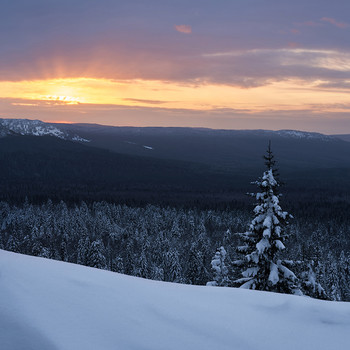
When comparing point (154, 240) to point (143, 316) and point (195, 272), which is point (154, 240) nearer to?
point (195, 272)

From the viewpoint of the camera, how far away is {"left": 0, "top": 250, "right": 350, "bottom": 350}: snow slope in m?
4.08

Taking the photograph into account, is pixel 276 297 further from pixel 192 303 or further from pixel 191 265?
pixel 191 265

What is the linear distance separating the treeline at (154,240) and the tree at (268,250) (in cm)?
3716

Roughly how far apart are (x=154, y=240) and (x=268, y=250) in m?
103

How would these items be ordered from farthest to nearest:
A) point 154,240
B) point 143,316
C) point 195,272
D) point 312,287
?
point 154,240, point 195,272, point 312,287, point 143,316

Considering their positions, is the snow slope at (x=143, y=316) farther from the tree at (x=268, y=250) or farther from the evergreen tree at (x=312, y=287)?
the evergreen tree at (x=312, y=287)

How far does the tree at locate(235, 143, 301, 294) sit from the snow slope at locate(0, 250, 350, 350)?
10760 millimetres

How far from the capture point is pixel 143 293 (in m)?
5.36

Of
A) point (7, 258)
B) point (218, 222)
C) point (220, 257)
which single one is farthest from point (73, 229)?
point (7, 258)

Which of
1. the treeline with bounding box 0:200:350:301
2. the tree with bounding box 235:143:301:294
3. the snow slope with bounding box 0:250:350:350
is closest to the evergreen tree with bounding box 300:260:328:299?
the tree with bounding box 235:143:301:294

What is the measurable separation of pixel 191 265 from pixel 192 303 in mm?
56087

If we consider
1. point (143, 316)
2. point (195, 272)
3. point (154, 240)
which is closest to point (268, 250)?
point (143, 316)

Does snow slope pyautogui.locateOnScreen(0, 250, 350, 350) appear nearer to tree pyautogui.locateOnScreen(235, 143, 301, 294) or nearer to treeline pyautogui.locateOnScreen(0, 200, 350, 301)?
tree pyautogui.locateOnScreen(235, 143, 301, 294)

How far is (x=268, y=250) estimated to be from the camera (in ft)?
54.8
